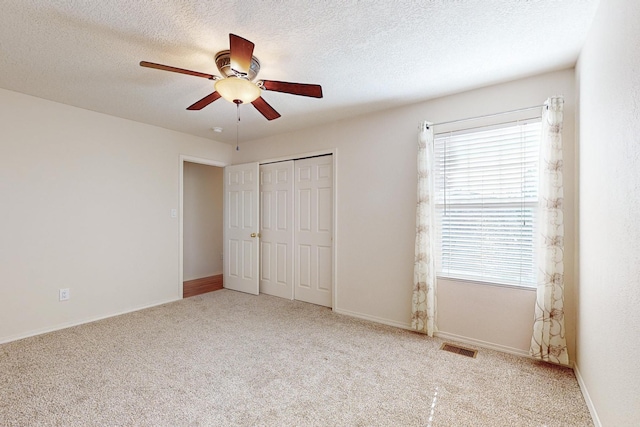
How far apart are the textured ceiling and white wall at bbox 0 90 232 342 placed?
0.46 metres

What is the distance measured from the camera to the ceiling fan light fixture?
2.04 metres

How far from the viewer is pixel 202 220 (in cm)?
602

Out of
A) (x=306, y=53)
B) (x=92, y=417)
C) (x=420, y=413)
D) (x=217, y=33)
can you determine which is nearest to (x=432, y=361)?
(x=420, y=413)

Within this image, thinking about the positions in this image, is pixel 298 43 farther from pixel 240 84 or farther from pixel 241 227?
pixel 241 227

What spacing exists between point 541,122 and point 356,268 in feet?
7.59

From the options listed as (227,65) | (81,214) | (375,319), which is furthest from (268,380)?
(81,214)

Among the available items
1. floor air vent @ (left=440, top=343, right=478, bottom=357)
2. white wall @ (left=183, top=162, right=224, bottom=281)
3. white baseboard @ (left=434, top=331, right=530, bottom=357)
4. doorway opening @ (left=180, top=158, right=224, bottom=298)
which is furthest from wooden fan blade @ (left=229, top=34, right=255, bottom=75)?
white wall @ (left=183, top=162, right=224, bottom=281)

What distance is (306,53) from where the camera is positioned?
226 centimetres

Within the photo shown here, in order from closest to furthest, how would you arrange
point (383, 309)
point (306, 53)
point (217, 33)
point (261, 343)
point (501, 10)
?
point (501, 10) < point (217, 33) < point (306, 53) < point (261, 343) < point (383, 309)

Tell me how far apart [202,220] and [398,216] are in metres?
4.14

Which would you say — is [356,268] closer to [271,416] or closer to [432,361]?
[432,361]

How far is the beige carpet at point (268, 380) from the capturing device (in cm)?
187

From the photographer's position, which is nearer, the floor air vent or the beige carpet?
Answer: the beige carpet

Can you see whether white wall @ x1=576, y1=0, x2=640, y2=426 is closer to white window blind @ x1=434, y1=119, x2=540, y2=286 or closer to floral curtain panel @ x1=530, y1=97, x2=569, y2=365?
floral curtain panel @ x1=530, y1=97, x2=569, y2=365
